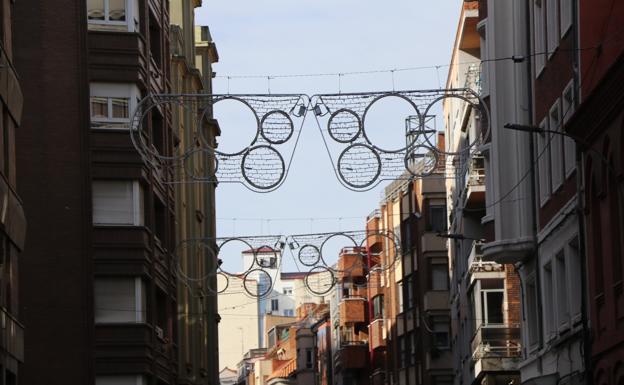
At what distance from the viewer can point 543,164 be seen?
1801 inches

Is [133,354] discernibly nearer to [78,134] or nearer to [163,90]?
[78,134]

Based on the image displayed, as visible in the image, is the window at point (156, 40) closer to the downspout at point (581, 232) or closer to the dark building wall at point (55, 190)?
the dark building wall at point (55, 190)

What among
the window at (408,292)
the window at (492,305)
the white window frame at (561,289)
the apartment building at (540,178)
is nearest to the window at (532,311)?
the apartment building at (540,178)

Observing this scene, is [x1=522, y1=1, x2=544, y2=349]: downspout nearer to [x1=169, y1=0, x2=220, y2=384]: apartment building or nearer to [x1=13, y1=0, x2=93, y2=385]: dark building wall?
[x1=13, y1=0, x2=93, y2=385]: dark building wall

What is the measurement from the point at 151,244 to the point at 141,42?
242 inches

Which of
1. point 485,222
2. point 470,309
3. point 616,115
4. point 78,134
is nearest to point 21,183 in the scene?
point 78,134

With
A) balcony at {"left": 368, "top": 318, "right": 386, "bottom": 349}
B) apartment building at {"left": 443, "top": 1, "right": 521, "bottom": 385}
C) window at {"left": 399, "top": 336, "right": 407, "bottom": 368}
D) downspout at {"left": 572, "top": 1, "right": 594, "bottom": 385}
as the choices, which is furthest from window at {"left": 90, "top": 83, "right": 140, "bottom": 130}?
balcony at {"left": 368, "top": 318, "right": 386, "bottom": 349}

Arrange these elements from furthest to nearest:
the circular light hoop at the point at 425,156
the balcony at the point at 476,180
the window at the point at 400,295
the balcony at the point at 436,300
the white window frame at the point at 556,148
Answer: the window at the point at 400,295 < the balcony at the point at 436,300 < the balcony at the point at 476,180 < the white window frame at the point at 556,148 < the circular light hoop at the point at 425,156

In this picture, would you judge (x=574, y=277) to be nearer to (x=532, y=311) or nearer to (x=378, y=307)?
(x=532, y=311)

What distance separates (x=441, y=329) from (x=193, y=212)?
1711 cm

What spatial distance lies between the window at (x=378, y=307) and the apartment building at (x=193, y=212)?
2261 cm

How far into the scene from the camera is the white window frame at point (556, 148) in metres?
42.6

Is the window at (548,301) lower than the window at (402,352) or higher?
lower

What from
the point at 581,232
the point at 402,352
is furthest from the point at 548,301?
the point at 402,352
